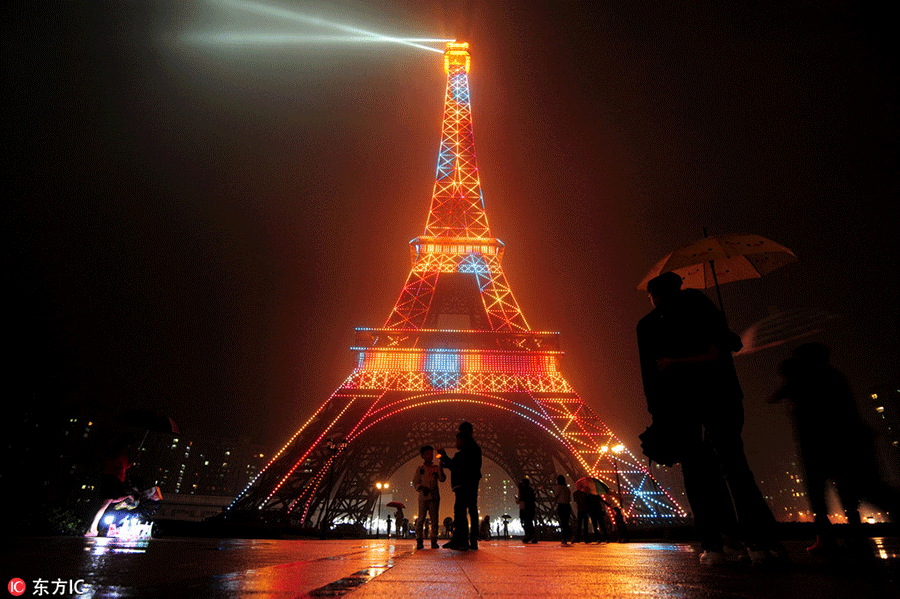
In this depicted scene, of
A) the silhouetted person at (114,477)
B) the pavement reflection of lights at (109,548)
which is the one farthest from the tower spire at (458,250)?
the pavement reflection of lights at (109,548)

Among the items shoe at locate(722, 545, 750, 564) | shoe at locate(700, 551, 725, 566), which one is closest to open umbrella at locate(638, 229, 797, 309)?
shoe at locate(722, 545, 750, 564)

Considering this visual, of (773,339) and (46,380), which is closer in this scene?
(773,339)

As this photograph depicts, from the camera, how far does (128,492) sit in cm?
745

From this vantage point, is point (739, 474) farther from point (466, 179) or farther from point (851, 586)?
point (466, 179)

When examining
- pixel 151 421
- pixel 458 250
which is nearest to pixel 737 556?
pixel 151 421

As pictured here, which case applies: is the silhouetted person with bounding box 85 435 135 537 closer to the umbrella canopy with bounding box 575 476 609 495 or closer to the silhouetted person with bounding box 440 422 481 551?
the silhouetted person with bounding box 440 422 481 551

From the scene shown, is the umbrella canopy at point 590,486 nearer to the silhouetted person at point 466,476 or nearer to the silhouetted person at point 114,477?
the silhouetted person at point 466,476

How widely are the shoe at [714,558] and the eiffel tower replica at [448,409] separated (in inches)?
725

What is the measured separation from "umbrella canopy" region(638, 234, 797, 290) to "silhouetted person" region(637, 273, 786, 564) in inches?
101

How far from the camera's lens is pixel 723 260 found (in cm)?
680

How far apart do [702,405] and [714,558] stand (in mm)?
950

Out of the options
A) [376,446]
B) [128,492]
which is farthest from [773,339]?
[376,446]

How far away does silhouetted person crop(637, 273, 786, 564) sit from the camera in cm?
312

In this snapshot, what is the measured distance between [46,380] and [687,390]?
1942cm
